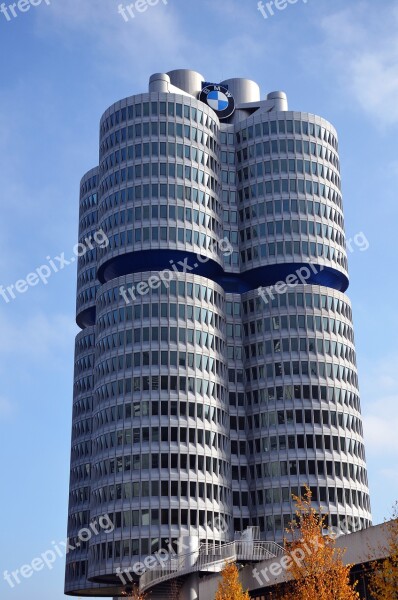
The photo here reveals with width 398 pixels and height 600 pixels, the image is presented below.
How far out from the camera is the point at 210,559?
8162 cm

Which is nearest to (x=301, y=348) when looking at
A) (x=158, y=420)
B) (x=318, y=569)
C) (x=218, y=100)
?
(x=158, y=420)

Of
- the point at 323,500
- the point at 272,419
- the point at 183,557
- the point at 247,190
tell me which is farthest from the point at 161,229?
the point at 183,557

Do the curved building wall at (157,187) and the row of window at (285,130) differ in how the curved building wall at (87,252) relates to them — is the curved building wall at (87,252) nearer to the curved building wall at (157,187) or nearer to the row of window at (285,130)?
the curved building wall at (157,187)

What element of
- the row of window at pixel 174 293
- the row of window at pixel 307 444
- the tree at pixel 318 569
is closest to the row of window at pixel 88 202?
the row of window at pixel 174 293

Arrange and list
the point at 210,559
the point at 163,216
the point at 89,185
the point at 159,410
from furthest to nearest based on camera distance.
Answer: the point at 89,185, the point at 163,216, the point at 159,410, the point at 210,559

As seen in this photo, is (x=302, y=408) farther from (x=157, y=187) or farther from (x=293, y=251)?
(x=157, y=187)

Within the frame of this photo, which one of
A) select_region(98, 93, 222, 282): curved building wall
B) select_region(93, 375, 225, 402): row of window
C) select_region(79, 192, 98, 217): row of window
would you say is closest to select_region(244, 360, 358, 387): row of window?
select_region(93, 375, 225, 402): row of window

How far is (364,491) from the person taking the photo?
131 metres

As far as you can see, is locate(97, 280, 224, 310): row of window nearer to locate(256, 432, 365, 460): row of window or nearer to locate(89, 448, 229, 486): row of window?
locate(89, 448, 229, 486): row of window

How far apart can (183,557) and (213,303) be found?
5677 centimetres

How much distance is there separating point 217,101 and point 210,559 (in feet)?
328

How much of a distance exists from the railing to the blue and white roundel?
288 feet

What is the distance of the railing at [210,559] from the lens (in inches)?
3120

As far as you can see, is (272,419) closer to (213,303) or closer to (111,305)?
(213,303)
